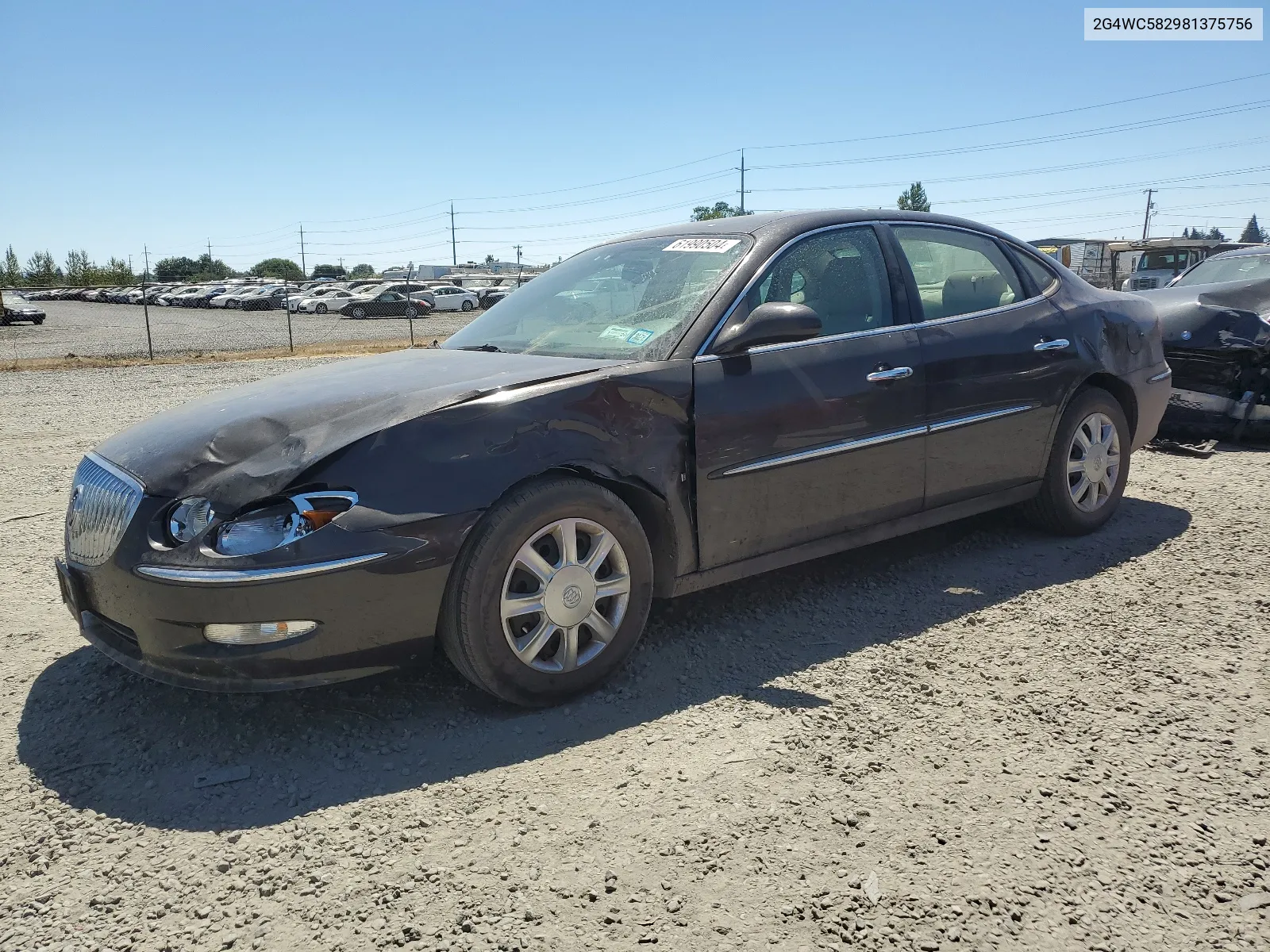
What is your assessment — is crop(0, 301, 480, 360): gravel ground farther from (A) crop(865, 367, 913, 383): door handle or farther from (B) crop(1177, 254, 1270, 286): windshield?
(A) crop(865, 367, 913, 383): door handle

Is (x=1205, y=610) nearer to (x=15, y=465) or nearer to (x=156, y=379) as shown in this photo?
(x=15, y=465)

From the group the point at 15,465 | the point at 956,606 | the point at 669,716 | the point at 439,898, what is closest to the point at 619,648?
the point at 669,716

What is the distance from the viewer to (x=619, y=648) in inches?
130

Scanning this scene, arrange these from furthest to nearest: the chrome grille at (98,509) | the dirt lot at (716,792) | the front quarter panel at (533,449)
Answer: the chrome grille at (98,509) < the front quarter panel at (533,449) < the dirt lot at (716,792)

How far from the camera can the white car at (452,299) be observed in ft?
142

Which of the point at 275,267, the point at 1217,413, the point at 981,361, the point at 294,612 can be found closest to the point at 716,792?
the point at 294,612

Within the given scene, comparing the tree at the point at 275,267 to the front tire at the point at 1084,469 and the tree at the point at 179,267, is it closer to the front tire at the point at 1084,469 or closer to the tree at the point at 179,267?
the tree at the point at 179,267

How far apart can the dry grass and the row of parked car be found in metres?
9.53

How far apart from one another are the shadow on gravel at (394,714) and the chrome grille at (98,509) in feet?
1.79

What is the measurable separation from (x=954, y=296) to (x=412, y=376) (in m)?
2.47

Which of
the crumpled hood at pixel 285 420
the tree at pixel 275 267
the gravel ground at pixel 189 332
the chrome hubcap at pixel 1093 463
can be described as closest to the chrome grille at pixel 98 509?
the crumpled hood at pixel 285 420

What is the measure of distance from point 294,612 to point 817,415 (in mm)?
2027

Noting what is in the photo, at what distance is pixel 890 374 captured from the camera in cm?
400

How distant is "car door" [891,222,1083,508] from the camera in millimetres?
4234
